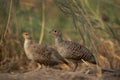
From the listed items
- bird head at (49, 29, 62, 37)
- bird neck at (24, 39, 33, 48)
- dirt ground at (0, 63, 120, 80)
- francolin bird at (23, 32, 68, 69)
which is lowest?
dirt ground at (0, 63, 120, 80)

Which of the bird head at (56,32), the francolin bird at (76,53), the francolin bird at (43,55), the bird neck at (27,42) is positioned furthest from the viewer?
the bird head at (56,32)

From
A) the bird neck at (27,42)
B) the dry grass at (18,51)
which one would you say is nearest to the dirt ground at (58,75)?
the dry grass at (18,51)

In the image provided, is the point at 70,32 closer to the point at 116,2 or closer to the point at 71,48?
the point at 116,2

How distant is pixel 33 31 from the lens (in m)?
11.4

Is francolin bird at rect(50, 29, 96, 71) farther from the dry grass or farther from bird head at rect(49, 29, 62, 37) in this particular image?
bird head at rect(49, 29, 62, 37)

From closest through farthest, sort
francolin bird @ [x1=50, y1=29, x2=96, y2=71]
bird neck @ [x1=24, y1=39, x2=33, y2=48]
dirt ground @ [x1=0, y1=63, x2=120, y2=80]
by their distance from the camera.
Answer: dirt ground @ [x1=0, y1=63, x2=120, y2=80] < francolin bird @ [x1=50, y1=29, x2=96, y2=71] < bird neck @ [x1=24, y1=39, x2=33, y2=48]

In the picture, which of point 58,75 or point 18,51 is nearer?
point 58,75

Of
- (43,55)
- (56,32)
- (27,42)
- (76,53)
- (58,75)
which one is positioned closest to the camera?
(58,75)

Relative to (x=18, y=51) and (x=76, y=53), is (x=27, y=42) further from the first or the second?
(x=76, y=53)

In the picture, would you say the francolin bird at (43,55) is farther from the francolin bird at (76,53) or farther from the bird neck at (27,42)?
the francolin bird at (76,53)

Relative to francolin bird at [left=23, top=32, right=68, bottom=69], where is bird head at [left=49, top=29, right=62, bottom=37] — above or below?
above

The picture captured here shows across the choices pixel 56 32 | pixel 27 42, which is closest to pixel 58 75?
pixel 27 42

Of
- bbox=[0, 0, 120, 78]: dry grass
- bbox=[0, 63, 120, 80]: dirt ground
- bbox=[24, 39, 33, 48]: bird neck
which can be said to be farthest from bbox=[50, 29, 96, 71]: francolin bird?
bbox=[24, 39, 33, 48]: bird neck

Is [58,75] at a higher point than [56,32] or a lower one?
lower
